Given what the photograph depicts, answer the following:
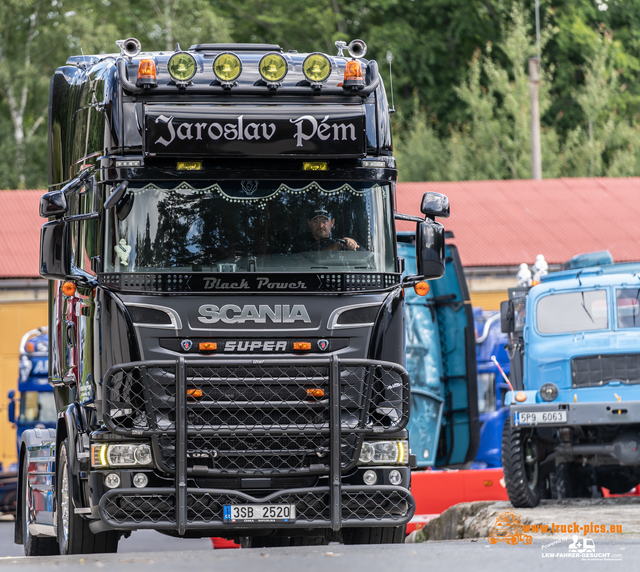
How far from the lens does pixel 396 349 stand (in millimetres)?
9273

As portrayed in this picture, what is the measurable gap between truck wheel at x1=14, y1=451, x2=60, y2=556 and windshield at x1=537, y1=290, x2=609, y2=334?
661 centimetres

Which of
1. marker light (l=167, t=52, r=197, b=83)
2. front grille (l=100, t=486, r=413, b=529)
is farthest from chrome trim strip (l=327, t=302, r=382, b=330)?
marker light (l=167, t=52, r=197, b=83)

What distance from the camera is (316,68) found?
9.45 meters

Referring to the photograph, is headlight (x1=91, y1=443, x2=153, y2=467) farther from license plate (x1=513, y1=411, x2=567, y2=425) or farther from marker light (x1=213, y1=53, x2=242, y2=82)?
license plate (x1=513, y1=411, x2=567, y2=425)

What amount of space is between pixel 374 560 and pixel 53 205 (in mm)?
3341

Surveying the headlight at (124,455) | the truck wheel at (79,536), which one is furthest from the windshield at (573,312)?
the headlight at (124,455)

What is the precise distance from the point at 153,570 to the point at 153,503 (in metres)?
1.03

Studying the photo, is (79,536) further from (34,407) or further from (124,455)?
(34,407)

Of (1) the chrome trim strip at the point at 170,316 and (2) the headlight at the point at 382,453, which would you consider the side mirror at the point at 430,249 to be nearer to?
(2) the headlight at the point at 382,453

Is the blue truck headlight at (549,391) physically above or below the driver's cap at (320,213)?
below

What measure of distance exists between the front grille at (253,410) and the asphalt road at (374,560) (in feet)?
2.16

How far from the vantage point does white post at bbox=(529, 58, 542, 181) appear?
126 feet

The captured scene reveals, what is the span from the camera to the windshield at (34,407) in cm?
2184

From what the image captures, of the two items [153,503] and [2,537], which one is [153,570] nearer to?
[153,503]
